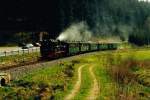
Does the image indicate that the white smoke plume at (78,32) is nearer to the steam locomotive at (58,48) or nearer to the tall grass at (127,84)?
the steam locomotive at (58,48)

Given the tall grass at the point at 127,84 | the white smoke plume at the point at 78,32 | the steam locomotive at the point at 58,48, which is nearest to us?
the tall grass at the point at 127,84

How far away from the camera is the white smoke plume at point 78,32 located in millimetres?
138875

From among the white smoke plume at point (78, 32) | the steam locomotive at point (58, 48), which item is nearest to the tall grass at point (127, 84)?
the steam locomotive at point (58, 48)

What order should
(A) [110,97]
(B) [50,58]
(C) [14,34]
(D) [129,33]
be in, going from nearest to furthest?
(A) [110,97] → (B) [50,58] → (C) [14,34] → (D) [129,33]

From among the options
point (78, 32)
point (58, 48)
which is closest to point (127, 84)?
point (58, 48)

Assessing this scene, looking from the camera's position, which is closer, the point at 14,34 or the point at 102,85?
the point at 102,85

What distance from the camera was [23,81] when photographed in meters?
39.0

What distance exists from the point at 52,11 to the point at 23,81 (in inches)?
4181

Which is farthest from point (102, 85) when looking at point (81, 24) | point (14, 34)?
point (81, 24)

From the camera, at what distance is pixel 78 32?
155500mm

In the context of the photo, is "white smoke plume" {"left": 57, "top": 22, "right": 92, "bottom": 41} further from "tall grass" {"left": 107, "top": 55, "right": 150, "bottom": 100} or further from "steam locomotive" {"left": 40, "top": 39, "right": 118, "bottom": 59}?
"tall grass" {"left": 107, "top": 55, "right": 150, "bottom": 100}

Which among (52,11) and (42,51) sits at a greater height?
(52,11)

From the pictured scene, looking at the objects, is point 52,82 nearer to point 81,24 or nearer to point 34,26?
point 34,26

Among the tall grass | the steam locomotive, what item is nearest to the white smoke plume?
the steam locomotive
